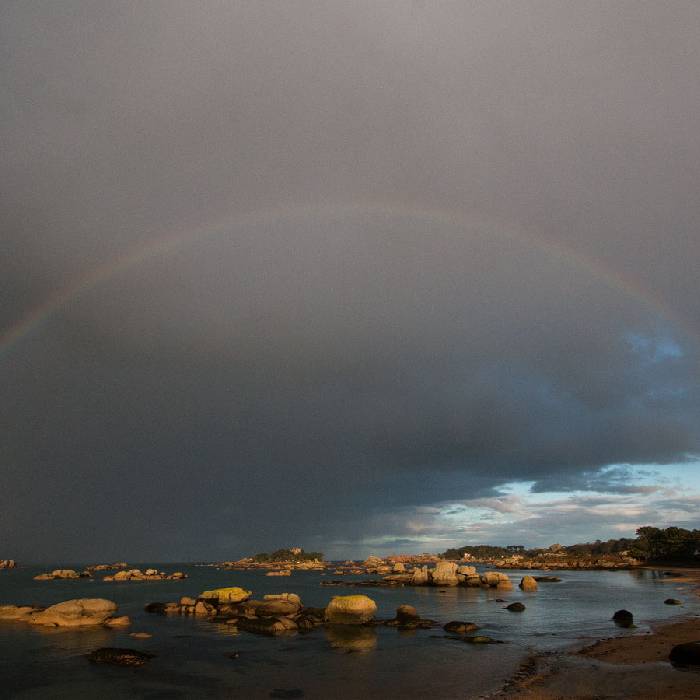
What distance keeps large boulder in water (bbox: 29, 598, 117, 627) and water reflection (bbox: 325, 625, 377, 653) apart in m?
24.5

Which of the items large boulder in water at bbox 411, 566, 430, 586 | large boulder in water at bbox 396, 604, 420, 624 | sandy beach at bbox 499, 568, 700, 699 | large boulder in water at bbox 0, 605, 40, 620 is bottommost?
large boulder in water at bbox 411, 566, 430, 586

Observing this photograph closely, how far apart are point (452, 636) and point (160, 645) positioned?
26.0m

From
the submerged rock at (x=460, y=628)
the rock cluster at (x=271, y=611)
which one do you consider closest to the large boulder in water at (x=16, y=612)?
the rock cluster at (x=271, y=611)

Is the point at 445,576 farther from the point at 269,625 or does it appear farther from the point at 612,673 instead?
the point at 612,673

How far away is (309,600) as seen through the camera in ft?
301

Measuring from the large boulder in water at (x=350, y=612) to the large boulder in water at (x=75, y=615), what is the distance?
24.2 meters

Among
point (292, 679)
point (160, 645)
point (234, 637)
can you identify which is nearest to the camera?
point (292, 679)

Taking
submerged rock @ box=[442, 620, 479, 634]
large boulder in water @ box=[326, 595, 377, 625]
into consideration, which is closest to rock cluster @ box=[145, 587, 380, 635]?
large boulder in water @ box=[326, 595, 377, 625]

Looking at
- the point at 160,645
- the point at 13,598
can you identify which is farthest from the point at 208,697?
the point at 13,598

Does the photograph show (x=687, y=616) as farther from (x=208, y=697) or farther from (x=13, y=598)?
(x=13, y=598)

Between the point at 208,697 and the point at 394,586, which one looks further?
the point at 394,586

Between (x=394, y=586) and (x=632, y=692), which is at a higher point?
(x=632, y=692)

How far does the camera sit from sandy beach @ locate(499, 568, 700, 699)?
26766mm

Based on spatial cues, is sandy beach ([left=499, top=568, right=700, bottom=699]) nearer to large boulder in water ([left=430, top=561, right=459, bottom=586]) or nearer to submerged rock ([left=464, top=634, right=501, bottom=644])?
submerged rock ([left=464, top=634, right=501, bottom=644])
